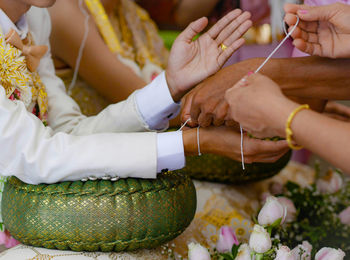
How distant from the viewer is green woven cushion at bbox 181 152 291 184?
1.47 m

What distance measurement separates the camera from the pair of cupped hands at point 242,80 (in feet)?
2.48

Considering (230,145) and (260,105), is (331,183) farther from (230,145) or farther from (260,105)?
(260,105)

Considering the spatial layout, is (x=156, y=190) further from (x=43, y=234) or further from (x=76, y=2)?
(x=76, y=2)

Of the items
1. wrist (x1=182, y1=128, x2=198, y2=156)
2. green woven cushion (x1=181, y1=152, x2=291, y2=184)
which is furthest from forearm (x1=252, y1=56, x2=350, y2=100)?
green woven cushion (x1=181, y1=152, x2=291, y2=184)

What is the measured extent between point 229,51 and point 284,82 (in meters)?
0.16

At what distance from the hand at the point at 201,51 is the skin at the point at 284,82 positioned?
0.11 feet

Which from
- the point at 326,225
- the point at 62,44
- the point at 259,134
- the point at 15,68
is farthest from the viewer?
the point at 62,44

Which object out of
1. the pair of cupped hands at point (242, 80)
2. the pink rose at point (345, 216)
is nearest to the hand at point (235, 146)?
the pair of cupped hands at point (242, 80)

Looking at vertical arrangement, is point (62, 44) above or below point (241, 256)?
above

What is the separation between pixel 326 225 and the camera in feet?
4.55

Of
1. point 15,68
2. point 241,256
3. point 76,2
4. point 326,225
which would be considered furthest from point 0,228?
point 326,225

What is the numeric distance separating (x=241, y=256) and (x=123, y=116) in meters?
0.46

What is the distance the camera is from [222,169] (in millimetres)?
1485

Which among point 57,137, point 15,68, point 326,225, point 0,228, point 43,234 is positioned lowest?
point 326,225
